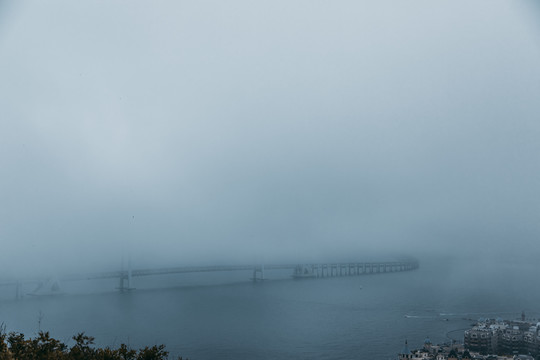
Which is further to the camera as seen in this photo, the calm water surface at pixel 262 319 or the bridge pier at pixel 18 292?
the bridge pier at pixel 18 292

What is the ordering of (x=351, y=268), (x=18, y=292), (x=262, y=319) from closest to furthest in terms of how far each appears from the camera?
(x=262, y=319) < (x=18, y=292) < (x=351, y=268)

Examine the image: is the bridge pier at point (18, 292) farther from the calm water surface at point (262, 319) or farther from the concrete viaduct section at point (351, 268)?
the concrete viaduct section at point (351, 268)

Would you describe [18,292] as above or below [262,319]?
above

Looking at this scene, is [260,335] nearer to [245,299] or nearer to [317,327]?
[317,327]

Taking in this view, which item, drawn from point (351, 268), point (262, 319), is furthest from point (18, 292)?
point (351, 268)

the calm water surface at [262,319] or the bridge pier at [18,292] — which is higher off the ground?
the bridge pier at [18,292]

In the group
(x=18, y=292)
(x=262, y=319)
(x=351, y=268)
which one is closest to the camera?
(x=262, y=319)

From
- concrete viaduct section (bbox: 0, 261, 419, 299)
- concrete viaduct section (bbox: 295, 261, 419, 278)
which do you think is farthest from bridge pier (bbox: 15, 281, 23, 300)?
concrete viaduct section (bbox: 295, 261, 419, 278)

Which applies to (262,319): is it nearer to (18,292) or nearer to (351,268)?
(18,292)

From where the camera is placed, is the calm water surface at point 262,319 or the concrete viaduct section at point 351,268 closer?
the calm water surface at point 262,319

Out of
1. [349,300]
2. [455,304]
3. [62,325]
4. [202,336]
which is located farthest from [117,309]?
[455,304]

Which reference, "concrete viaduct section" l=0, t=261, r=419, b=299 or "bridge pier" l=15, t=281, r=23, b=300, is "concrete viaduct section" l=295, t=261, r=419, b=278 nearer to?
"concrete viaduct section" l=0, t=261, r=419, b=299

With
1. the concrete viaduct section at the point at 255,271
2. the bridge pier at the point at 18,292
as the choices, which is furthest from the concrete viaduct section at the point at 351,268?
the bridge pier at the point at 18,292

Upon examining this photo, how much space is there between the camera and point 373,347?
72.9 ft
